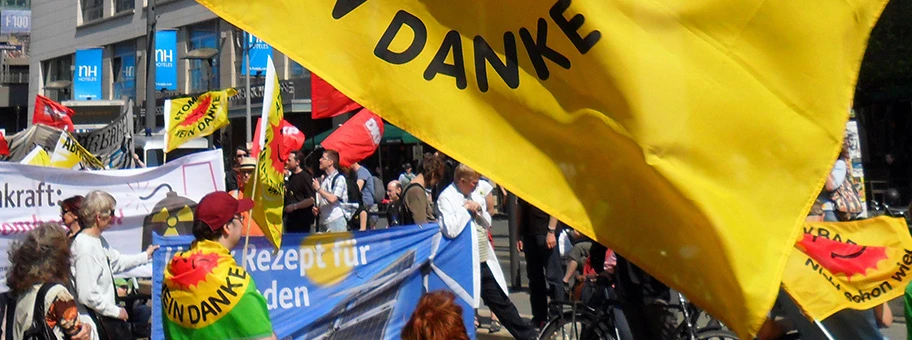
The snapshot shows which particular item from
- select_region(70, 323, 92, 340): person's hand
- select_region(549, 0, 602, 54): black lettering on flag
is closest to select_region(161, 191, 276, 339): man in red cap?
select_region(70, 323, 92, 340): person's hand

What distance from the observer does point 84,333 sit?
489 cm

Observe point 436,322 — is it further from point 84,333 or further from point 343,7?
point 84,333

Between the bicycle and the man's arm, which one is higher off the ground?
the man's arm

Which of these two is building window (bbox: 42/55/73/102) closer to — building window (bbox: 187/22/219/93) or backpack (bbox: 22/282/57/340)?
building window (bbox: 187/22/219/93)

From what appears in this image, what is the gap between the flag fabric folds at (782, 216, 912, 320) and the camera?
4.98m

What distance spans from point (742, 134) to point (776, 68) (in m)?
0.19

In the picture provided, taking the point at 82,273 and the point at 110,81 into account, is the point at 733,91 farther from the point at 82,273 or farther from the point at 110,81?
the point at 110,81

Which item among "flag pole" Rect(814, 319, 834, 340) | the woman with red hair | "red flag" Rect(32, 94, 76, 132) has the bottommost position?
"flag pole" Rect(814, 319, 834, 340)

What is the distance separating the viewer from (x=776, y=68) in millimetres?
2635

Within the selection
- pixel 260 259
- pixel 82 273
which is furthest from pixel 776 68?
pixel 260 259

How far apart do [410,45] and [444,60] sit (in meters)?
0.10

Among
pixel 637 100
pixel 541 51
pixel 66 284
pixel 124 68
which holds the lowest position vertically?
pixel 66 284

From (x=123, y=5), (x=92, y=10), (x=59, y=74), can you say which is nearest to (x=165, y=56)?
(x=123, y=5)

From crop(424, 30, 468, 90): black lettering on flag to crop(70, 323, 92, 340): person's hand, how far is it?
8.89 ft
